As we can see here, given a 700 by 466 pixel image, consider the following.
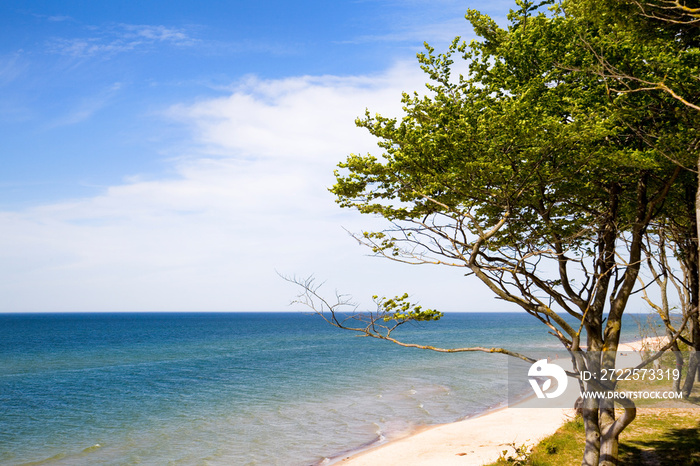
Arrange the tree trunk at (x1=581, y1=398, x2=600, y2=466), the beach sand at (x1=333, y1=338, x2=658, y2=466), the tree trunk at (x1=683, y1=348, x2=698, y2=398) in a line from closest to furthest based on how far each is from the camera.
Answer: the tree trunk at (x1=581, y1=398, x2=600, y2=466) < the tree trunk at (x1=683, y1=348, x2=698, y2=398) < the beach sand at (x1=333, y1=338, x2=658, y2=466)

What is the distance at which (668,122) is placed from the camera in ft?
29.7

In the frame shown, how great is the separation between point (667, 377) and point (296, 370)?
31.2 m

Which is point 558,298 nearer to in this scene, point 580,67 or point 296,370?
point 580,67

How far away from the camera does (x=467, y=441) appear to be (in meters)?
19.7

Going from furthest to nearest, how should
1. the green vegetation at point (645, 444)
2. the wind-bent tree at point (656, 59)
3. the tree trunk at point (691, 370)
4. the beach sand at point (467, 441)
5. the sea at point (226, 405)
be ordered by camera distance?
1. the sea at point (226, 405)
2. the beach sand at point (467, 441)
3. the tree trunk at point (691, 370)
4. the green vegetation at point (645, 444)
5. the wind-bent tree at point (656, 59)

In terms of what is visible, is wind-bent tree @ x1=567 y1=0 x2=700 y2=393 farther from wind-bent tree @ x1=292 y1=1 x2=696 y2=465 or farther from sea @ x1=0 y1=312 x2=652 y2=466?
sea @ x1=0 y1=312 x2=652 y2=466

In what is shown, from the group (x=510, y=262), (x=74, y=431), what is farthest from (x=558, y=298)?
(x=74, y=431)

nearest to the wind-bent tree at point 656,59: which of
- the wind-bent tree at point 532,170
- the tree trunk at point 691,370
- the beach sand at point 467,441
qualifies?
the wind-bent tree at point 532,170

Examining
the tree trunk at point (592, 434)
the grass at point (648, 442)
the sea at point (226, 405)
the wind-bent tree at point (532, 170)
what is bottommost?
the sea at point (226, 405)

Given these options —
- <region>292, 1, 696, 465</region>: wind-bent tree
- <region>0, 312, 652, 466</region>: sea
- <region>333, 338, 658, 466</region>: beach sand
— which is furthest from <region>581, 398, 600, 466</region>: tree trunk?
<region>0, 312, 652, 466</region>: sea

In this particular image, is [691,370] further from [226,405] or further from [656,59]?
[226,405]

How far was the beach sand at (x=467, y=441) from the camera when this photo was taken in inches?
678

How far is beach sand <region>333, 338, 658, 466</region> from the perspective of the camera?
17.2 meters

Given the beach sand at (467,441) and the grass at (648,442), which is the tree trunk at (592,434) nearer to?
the grass at (648,442)
